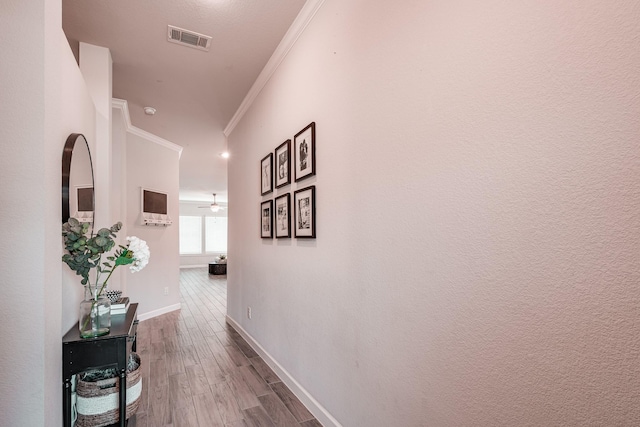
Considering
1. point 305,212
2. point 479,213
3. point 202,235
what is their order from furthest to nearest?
point 202,235
point 305,212
point 479,213

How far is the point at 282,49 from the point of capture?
267 centimetres

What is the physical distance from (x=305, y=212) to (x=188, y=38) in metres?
1.71

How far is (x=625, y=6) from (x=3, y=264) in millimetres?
Result: 2241

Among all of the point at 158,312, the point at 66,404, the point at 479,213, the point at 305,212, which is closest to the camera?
the point at 479,213

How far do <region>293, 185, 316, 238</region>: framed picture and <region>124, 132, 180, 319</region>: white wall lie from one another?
3.33m

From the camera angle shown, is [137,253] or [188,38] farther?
[188,38]

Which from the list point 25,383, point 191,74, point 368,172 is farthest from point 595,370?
point 191,74

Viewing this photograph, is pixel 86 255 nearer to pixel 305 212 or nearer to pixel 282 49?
pixel 305 212

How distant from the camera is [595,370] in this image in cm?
80

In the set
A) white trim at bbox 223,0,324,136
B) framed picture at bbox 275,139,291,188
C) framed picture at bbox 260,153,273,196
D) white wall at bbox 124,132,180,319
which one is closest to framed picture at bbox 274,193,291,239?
framed picture at bbox 275,139,291,188

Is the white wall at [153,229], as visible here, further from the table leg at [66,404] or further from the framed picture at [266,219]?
the table leg at [66,404]

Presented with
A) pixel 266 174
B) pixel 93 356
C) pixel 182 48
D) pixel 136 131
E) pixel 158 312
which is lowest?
pixel 158 312

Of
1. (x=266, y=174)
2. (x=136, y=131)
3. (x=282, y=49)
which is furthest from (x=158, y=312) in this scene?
(x=282, y=49)

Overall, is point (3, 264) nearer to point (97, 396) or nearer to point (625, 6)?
point (97, 396)
